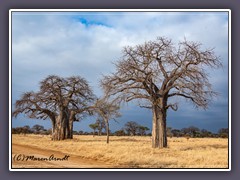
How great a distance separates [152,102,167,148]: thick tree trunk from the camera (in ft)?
64.7

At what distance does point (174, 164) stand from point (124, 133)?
16.3 m

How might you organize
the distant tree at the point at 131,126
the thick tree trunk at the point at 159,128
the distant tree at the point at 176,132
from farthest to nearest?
the distant tree at the point at 176,132
the distant tree at the point at 131,126
the thick tree trunk at the point at 159,128

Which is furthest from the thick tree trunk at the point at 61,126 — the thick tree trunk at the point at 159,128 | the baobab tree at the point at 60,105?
the thick tree trunk at the point at 159,128

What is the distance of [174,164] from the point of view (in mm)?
13352

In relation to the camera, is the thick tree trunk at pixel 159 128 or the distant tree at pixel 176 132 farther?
the distant tree at pixel 176 132

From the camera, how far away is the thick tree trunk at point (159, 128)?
19711 mm

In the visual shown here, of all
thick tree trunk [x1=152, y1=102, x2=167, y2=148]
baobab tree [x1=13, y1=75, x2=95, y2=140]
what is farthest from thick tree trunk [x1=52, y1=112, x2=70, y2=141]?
thick tree trunk [x1=152, y1=102, x2=167, y2=148]

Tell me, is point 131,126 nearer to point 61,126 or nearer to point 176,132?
point 176,132

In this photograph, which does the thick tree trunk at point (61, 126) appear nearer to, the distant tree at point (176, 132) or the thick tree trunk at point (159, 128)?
the distant tree at point (176, 132)

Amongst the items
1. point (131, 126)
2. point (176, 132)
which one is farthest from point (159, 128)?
point (131, 126)

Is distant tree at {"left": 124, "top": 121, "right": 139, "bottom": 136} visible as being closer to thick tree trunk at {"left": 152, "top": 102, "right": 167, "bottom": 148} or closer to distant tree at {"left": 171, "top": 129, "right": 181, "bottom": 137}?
thick tree trunk at {"left": 152, "top": 102, "right": 167, "bottom": 148}

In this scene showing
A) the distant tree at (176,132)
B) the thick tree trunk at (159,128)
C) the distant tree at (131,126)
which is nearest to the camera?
the thick tree trunk at (159,128)
